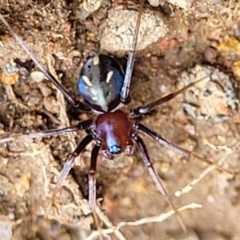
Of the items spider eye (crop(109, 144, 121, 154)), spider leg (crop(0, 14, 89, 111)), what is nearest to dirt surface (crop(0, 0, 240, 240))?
spider leg (crop(0, 14, 89, 111))

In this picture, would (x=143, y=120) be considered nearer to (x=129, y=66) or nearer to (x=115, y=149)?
(x=115, y=149)

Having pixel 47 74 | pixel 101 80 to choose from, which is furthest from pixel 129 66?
pixel 47 74

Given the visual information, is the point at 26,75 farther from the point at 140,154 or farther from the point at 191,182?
the point at 191,182

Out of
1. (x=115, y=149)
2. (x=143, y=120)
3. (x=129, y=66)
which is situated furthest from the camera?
(x=143, y=120)

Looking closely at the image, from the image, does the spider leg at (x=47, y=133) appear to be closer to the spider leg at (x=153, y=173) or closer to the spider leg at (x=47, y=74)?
the spider leg at (x=47, y=74)

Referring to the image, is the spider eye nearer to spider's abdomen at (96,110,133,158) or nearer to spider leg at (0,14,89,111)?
spider's abdomen at (96,110,133,158)

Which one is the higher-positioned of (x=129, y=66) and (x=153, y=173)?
(x=129, y=66)
